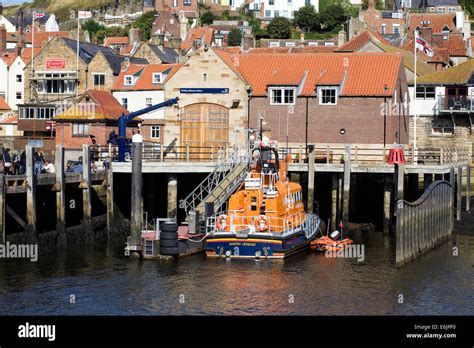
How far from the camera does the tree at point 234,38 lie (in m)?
126

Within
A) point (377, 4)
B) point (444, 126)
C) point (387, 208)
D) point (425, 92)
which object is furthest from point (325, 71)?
point (377, 4)

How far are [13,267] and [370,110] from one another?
2642 centimetres

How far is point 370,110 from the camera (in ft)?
197

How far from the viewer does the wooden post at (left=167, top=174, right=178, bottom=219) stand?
170ft

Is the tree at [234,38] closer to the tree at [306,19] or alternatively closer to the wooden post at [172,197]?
the tree at [306,19]

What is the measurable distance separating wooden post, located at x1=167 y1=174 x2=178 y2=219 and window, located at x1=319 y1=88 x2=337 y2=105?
12.3 meters

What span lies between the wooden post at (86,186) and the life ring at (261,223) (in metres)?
9.19

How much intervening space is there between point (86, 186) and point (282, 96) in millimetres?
16684

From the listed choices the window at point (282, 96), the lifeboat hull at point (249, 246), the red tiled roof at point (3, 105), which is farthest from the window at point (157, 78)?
the lifeboat hull at point (249, 246)

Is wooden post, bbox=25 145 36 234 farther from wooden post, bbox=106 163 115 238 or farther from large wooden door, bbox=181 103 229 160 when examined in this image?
large wooden door, bbox=181 103 229 160

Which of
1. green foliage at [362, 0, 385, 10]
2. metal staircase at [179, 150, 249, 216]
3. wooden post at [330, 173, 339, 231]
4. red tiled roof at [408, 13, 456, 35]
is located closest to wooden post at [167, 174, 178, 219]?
metal staircase at [179, 150, 249, 216]

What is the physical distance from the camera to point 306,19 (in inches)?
5433

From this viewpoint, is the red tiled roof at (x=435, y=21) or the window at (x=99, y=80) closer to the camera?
the window at (x=99, y=80)

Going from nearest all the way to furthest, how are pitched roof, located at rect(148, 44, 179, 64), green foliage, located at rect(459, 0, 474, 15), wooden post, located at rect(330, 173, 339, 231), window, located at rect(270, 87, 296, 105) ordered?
wooden post, located at rect(330, 173, 339, 231) < window, located at rect(270, 87, 296, 105) < pitched roof, located at rect(148, 44, 179, 64) < green foliage, located at rect(459, 0, 474, 15)
